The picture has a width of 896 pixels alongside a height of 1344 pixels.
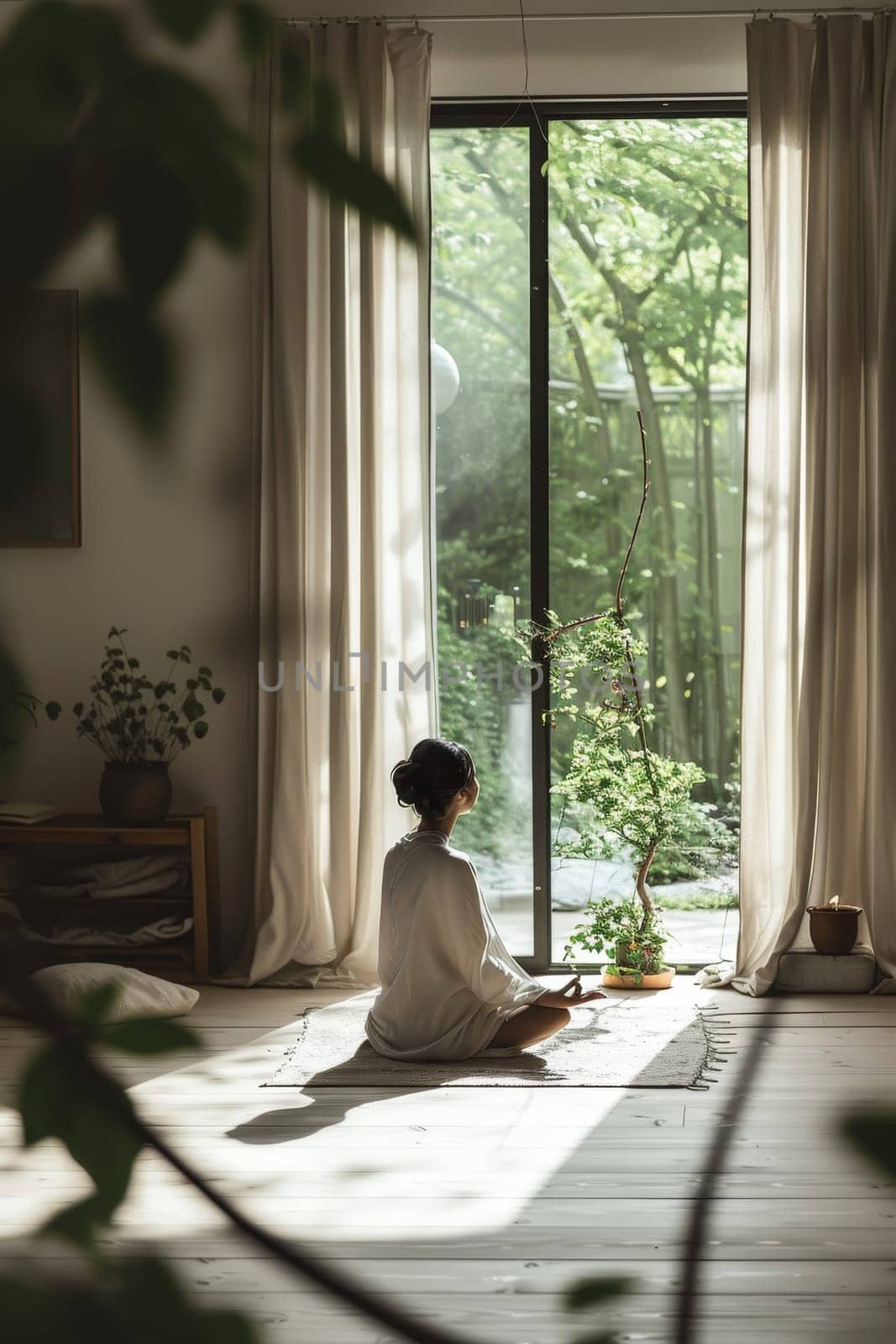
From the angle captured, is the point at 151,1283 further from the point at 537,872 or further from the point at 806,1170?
the point at 537,872

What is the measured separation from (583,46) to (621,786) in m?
2.14

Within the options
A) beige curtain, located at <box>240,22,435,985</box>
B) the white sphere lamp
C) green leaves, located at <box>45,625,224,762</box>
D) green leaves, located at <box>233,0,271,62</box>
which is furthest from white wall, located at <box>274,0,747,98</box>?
green leaves, located at <box>233,0,271,62</box>

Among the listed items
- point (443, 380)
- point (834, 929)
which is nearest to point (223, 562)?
point (443, 380)

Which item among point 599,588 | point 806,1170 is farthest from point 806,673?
point 806,1170

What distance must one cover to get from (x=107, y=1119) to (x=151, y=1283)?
0.12ft

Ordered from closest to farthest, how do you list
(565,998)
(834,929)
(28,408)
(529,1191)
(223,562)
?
(28,408) < (529,1191) < (565,998) < (834,929) < (223,562)

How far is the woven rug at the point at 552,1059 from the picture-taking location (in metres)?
3.03

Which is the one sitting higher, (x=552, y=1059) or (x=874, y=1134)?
(x=874, y=1134)

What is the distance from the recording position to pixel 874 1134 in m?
0.28

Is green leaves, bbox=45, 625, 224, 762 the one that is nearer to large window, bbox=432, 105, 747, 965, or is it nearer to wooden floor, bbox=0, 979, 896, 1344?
large window, bbox=432, 105, 747, 965

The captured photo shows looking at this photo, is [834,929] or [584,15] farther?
[584,15]

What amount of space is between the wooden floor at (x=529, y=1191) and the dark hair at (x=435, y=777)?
2.23 feet

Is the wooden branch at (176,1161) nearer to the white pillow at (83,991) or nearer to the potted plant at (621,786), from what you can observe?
the white pillow at (83,991)

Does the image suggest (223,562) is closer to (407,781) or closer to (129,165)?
(407,781)
